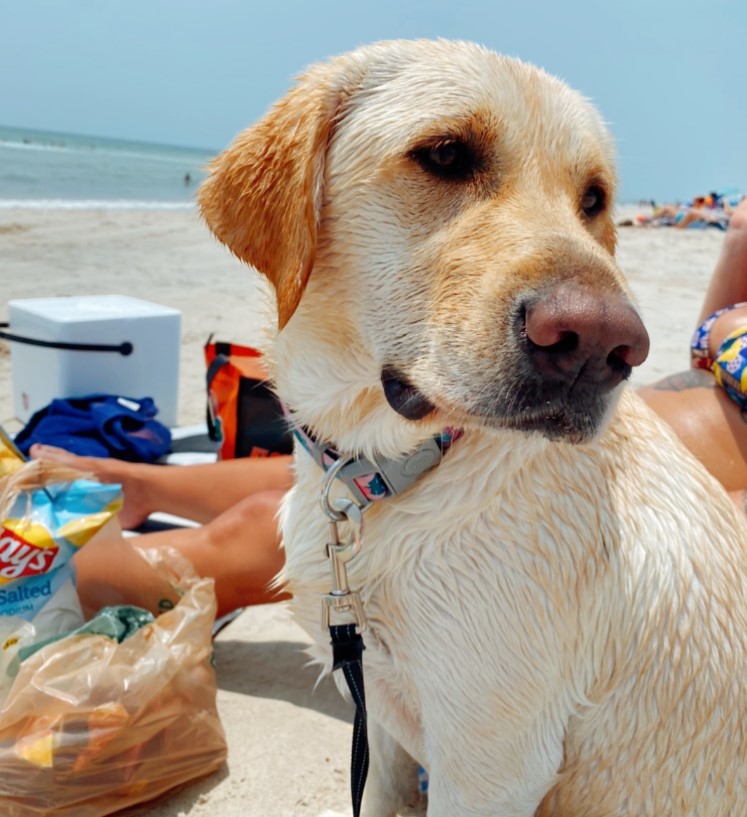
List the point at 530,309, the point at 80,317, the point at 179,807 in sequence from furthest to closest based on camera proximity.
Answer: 1. the point at 80,317
2. the point at 179,807
3. the point at 530,309

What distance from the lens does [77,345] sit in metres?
4.08

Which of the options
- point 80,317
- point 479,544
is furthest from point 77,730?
point 80,317

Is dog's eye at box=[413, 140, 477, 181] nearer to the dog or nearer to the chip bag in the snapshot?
the dog

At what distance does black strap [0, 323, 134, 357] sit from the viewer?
404 cm

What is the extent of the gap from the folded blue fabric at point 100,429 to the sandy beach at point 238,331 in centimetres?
97

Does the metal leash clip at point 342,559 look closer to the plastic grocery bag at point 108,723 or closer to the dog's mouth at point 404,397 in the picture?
the dog's mouth at point 404,397

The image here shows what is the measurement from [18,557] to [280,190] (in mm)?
1342

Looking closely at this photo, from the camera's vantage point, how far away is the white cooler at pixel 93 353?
4141mm

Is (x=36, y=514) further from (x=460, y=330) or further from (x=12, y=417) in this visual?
(x=12, y=417)

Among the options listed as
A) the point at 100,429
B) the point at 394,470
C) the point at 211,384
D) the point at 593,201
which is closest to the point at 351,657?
the point at 394,470

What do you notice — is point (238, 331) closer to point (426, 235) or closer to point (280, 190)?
point (280, 190)

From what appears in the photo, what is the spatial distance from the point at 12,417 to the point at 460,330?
13.9 ft

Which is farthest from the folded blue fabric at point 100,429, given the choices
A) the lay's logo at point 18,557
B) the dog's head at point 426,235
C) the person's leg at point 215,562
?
the dog's head at point 426,235

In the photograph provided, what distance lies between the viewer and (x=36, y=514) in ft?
7.56
